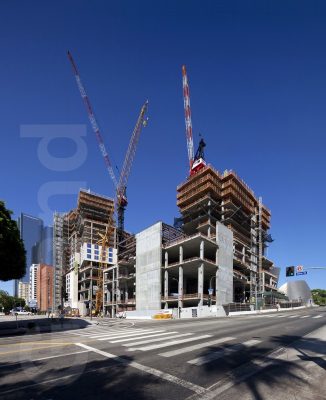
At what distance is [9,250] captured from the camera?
36.3 m

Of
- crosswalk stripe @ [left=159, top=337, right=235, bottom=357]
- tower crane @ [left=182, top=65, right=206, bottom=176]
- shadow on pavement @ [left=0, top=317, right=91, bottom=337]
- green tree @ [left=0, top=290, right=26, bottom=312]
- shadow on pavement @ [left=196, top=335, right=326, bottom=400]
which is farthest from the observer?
tower crane @ [left=182, top=65, right=206, bottom=176]

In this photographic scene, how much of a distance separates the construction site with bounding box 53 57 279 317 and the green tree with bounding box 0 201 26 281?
3460cm

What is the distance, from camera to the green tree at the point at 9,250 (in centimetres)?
3497

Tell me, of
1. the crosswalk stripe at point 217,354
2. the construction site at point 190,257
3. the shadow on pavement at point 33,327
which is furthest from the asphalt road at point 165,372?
the construction site at point 190,257

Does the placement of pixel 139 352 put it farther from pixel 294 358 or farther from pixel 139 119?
pixel 139 119

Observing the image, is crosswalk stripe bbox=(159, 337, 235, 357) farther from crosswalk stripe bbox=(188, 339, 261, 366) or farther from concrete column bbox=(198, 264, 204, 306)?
concrete column bbox=(198, 264, 204, 306)

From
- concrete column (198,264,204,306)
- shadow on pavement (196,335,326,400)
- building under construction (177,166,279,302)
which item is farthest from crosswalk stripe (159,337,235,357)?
building under construction (177,166,279,302)

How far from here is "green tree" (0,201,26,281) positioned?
3497 centimetres

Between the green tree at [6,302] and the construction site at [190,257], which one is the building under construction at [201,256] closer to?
the construction site at [190,257]

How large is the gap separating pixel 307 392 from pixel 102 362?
6933mm

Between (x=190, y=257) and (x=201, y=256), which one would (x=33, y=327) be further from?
(x=190, y=257)

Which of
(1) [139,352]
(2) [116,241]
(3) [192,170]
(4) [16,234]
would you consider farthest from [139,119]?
(1) [139,352]

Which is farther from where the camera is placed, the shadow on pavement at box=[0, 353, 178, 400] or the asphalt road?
the asphalt road

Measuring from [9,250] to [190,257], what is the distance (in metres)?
70.0
